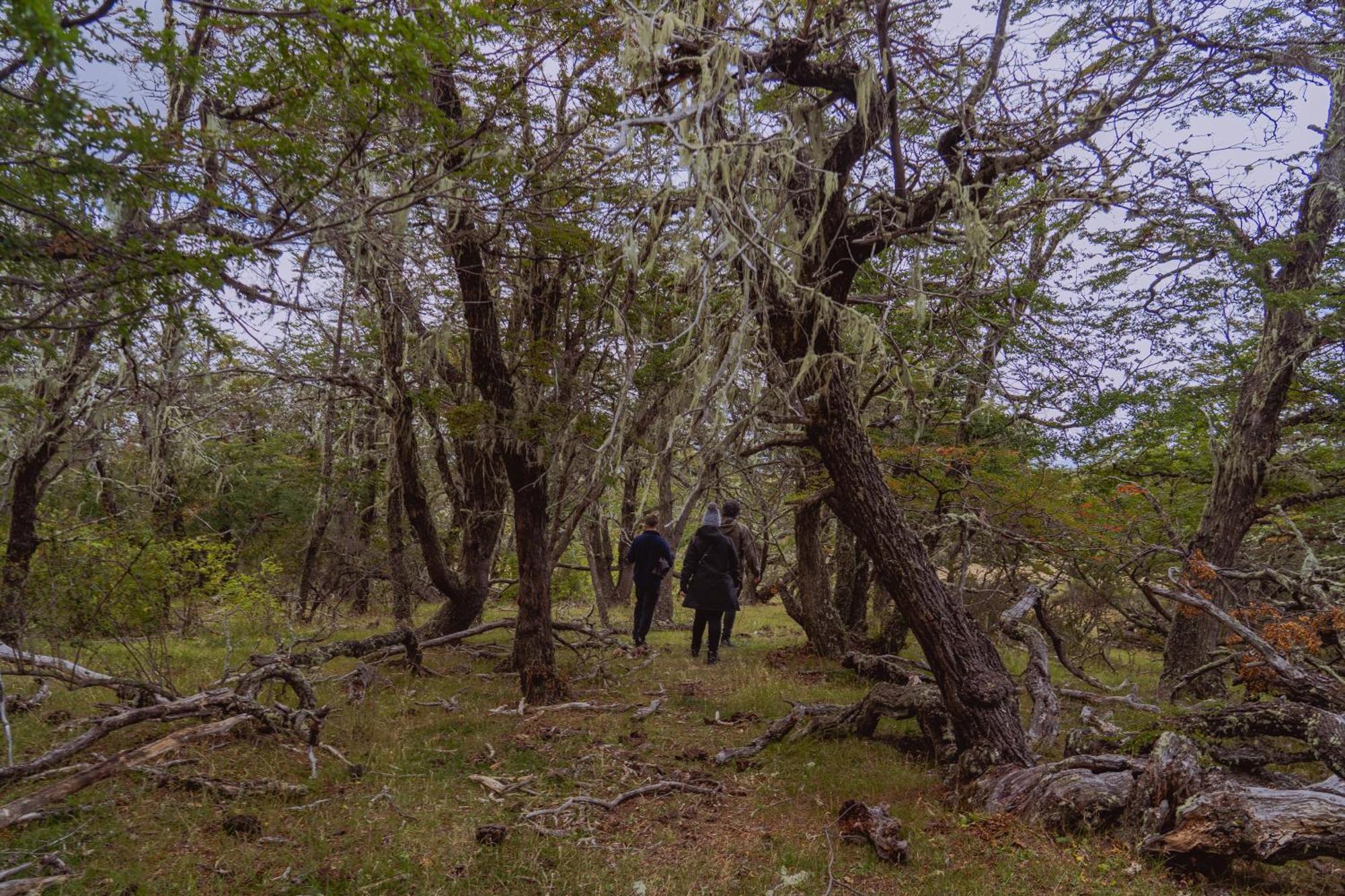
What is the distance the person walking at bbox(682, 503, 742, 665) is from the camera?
8516mm

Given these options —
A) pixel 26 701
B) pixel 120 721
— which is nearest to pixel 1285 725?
pixel 120 721

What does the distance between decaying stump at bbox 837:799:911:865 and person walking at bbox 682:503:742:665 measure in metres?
4.33

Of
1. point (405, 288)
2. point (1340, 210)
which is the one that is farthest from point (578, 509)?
point (1340, 210)

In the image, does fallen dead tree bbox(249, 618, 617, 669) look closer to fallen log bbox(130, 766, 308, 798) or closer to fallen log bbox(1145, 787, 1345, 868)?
fallen log bbox(130, 766, 308, 798)

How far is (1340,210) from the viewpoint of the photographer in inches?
269

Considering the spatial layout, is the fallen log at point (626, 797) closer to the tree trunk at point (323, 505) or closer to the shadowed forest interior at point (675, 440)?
the shadowed forest interior at point (675, 440)

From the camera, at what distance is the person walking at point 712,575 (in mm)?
8516

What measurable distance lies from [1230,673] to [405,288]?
9.82 m

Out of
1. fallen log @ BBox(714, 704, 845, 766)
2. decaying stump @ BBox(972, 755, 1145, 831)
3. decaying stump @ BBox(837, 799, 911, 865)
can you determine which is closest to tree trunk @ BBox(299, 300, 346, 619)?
fallen log @ BBox(714, 704, 845, 766)

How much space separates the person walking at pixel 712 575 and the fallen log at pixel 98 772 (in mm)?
5182

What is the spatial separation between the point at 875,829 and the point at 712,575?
487 cm

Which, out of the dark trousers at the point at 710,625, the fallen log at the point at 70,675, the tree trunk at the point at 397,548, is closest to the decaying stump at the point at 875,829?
the dark trousers at the point at 710,625

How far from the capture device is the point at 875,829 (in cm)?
372

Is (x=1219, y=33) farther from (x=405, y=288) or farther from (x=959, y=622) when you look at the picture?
(x=405, y=288)
